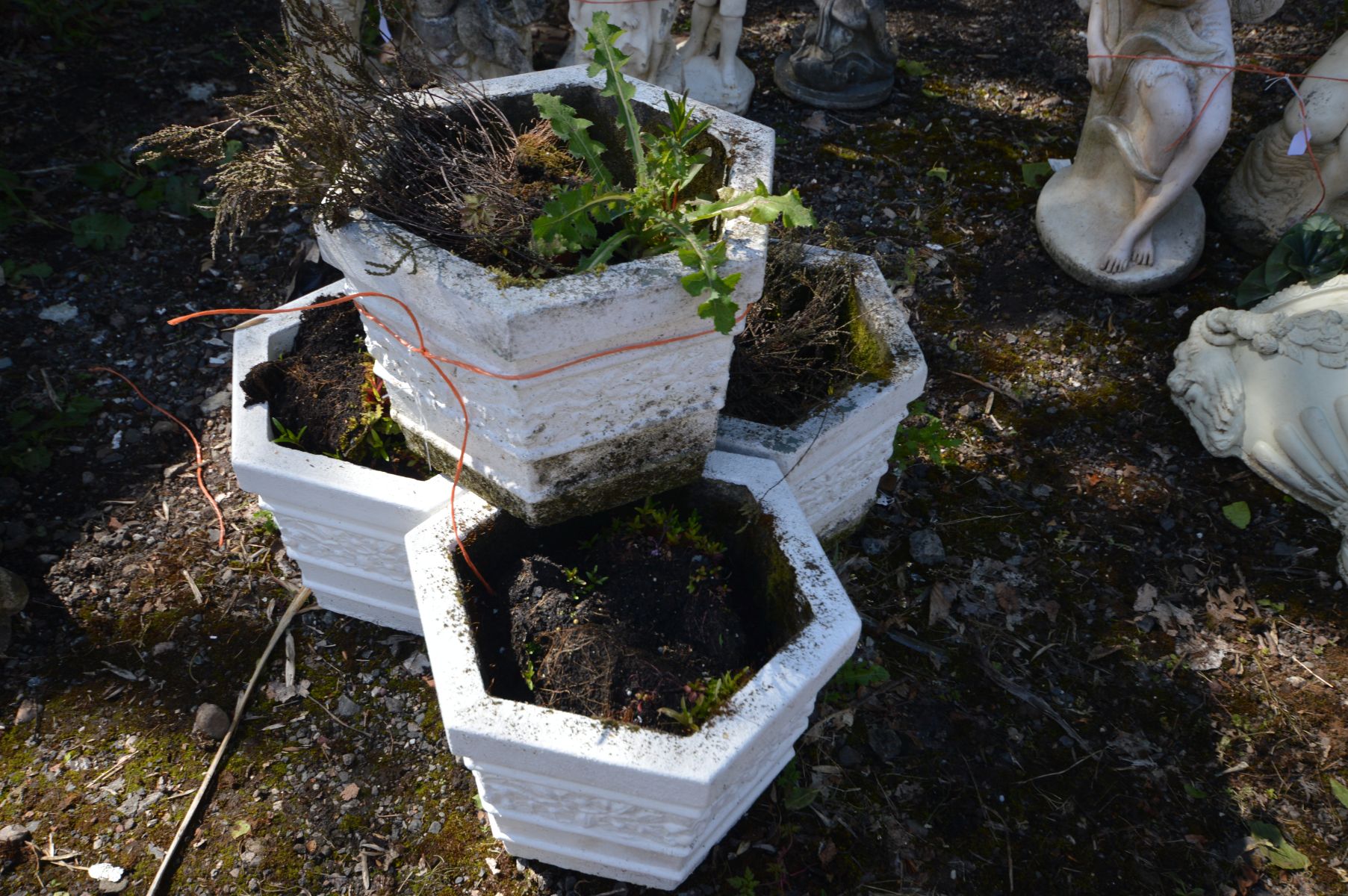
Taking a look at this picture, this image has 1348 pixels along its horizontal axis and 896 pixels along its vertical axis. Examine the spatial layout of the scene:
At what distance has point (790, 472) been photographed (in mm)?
2338

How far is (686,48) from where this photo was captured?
4.66 meters

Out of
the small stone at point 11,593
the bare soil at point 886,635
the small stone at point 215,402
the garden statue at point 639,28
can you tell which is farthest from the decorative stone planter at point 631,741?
the garden statue at point 639,28

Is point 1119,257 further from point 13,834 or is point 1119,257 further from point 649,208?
point 13,834

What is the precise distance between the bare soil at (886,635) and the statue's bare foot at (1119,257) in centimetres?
15

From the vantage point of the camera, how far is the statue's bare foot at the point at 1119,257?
3.60 m

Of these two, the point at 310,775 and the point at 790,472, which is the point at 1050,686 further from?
the point at 310,775

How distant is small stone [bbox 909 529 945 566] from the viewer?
9.55ft

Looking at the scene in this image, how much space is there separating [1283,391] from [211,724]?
3.53m

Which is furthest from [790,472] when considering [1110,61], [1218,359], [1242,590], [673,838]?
[1110,61]

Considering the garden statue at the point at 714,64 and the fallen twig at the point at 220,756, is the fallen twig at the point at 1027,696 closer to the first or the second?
the fallen twig at the point at 220,756

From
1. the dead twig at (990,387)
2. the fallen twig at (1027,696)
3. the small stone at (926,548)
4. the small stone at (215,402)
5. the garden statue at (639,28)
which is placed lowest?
the fallen twig at (1027,696)

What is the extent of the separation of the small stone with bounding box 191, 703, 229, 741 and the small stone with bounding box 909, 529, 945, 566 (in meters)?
2.09

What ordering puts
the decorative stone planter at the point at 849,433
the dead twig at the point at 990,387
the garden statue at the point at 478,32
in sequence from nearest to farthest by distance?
the decorative stone planter at the point at 849,433, the dead twig at the point at 990,387, the garden statue at the point at 478,32

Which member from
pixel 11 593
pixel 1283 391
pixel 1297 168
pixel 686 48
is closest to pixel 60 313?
pixel 11 593
